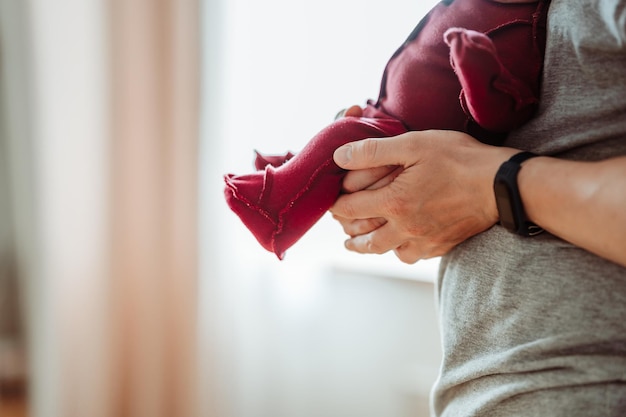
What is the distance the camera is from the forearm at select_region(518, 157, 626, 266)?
0.54 metres

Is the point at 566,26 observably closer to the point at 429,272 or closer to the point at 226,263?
the point at 429,272

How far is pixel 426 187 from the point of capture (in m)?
0.69

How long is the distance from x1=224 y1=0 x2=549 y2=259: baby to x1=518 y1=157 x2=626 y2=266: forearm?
8 centimetres

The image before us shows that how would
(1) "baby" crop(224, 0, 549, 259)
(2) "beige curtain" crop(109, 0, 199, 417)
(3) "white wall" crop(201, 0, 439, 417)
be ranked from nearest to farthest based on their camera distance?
(1) "baby" crop(224, 0, 549, 259), (3) "white wall" crop(201, 0, 439, 417), (2) "beige curtain" crop(109, 0, 199, 417)

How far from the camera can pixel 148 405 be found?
184cm

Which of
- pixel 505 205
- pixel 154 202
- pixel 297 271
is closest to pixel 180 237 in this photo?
pixel 154 202

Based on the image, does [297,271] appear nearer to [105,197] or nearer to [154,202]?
[154,202]

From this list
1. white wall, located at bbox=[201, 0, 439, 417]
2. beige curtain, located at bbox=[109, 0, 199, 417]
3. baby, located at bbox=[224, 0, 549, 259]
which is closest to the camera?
baby, located at bbox=[224, 0, 549, 259]

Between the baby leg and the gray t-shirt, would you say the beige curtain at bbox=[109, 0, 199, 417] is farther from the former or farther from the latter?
the gray t-shirt

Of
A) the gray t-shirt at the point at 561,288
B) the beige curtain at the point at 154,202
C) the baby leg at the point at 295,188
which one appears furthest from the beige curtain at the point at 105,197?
the gray t-shirt at the point at 561,288

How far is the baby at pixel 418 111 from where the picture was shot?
2.11 feet

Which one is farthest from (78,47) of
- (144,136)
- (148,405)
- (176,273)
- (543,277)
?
(543,277)

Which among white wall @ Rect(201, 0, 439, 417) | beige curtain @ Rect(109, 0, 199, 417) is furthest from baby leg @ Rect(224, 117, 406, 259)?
beige curtain @ Rect(109, 0, 199, 417)

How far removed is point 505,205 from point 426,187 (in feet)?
0.35
